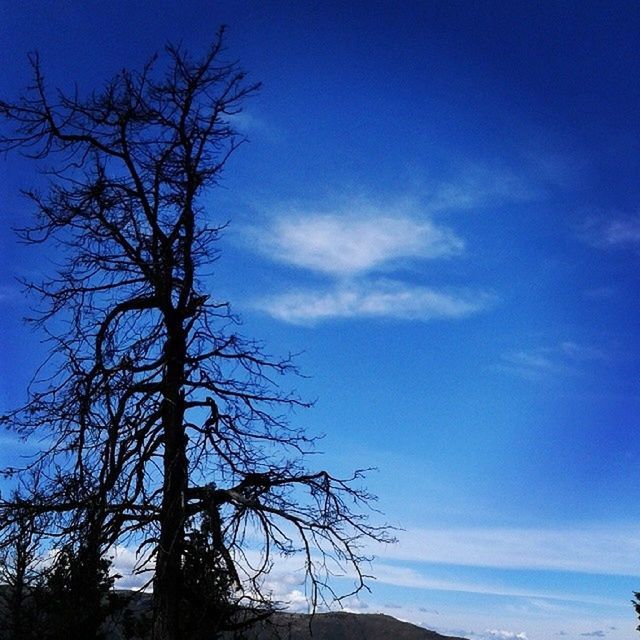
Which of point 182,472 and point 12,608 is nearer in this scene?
point 182,472

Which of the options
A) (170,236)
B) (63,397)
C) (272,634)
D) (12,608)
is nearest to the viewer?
(272,634)

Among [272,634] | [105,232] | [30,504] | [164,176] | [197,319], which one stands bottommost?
[272,634]

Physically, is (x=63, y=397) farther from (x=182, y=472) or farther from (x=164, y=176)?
(x=164, y=176)

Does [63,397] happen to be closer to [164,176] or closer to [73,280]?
[73,280]

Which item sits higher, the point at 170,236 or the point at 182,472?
the point at 170,236

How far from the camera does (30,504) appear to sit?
1050 cm

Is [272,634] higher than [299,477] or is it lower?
lower

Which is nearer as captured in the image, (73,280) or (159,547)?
(159,547)

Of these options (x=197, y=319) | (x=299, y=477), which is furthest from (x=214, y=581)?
(x=197, y=319)

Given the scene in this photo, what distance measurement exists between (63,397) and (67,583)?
274 centimetres

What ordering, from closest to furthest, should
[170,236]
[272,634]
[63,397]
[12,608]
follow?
[272,634] → [63,397] → [170,236] → [12,608]

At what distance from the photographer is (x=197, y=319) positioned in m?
11.4

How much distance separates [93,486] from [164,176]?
4774 mm

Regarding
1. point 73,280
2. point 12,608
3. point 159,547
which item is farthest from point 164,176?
point 12,608
